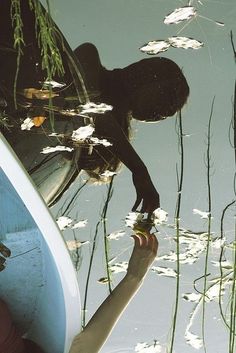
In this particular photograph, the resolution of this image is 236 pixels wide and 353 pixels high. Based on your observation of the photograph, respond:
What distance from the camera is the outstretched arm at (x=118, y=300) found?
1.27m

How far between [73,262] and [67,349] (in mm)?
207

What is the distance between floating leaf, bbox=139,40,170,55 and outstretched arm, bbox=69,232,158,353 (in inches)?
14.7

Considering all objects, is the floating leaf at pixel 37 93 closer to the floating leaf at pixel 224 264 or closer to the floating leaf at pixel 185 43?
the floating leaf at pixel 185 43

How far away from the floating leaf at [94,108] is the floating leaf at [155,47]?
0.13 m

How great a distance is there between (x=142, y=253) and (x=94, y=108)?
321mm

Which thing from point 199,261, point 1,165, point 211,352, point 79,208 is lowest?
point 211,352

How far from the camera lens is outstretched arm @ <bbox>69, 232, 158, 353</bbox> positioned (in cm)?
127

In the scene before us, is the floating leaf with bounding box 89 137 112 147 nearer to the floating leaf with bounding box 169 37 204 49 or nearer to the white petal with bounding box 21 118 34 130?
the white petal with bounding box 21 118 34 130

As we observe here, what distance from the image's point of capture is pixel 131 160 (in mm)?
1213

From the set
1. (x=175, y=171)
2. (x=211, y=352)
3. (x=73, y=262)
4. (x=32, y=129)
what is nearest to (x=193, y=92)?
(x=175, y=171)

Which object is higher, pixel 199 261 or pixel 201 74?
pixel 201 74

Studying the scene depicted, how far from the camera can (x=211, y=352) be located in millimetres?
1330

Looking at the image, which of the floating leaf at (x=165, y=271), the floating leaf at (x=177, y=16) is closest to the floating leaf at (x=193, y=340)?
the floating leaf at (x=165, y=271)

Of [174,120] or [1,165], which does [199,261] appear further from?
[1,165]
